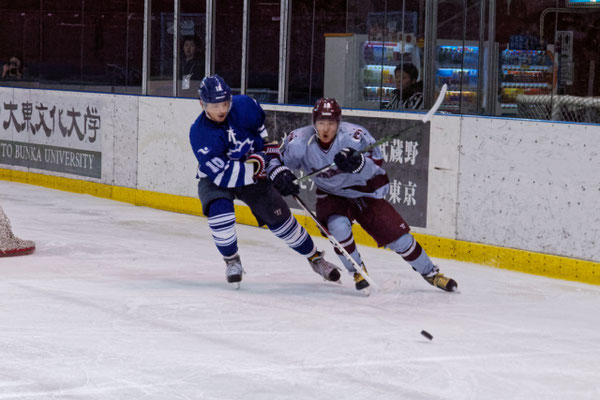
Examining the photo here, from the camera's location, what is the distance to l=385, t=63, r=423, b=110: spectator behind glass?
750 centimetres

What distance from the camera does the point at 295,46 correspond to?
8.54 metres


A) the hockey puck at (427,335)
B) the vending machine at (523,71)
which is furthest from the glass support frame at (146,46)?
the hockey puck at (427,335)

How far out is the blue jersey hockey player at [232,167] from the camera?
5.25 meters

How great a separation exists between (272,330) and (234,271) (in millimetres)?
950

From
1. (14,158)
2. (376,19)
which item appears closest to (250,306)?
(376,19)

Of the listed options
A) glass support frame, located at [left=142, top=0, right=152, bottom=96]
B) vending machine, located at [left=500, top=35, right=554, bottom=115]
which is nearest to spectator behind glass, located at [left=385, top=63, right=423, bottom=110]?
vending machine, located at [left=500, top=35, right=554, bottom=115]

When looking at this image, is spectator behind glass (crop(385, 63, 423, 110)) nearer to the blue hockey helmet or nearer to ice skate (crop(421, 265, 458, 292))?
ice skate (crop(421, 265, 458, 292))

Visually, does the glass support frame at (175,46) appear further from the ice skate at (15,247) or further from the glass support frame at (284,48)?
the ice skate at (15,247)

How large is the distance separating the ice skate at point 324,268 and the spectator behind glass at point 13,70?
750 centimetres

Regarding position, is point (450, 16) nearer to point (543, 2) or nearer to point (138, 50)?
point (543, 2)

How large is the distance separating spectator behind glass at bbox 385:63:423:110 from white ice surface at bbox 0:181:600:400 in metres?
1.25

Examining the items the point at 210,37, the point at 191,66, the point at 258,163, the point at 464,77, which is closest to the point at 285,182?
the point at 258,163

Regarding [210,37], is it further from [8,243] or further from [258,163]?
[258,163]

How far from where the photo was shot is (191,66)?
367 inches
